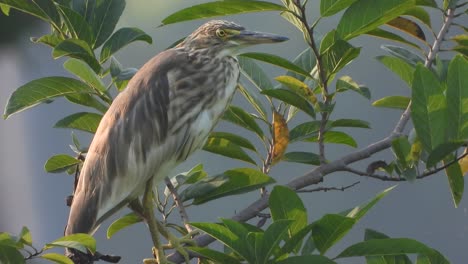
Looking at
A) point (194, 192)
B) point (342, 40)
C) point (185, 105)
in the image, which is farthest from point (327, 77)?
point (185, 105)

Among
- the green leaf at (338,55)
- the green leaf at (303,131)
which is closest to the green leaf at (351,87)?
the green leaf at (338,55)

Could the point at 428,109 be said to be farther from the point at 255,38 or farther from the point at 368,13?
the point at 255,38

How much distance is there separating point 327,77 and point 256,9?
0.39ft

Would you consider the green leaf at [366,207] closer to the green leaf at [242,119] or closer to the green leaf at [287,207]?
the green leaf at [287,207]

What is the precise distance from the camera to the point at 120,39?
3.78 ft

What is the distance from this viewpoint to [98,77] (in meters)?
1.10

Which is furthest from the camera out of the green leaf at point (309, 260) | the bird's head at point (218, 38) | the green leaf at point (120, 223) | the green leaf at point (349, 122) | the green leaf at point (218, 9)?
the bird's head at point (218, 38)

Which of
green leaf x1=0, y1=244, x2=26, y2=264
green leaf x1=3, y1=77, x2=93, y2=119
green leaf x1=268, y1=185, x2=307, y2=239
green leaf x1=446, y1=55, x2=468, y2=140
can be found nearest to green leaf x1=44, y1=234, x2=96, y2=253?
green leaf x1=0, y1=244, x2=26, y2=264

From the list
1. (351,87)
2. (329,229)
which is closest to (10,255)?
(329,229)

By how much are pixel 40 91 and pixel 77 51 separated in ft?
0.23

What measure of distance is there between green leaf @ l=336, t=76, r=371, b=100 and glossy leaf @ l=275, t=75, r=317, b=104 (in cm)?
3

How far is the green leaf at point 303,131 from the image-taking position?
1.13 meters

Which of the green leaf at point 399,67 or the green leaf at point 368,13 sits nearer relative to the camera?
the green leaf at point 368,13

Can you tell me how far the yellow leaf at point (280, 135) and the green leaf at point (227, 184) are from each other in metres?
0.07
